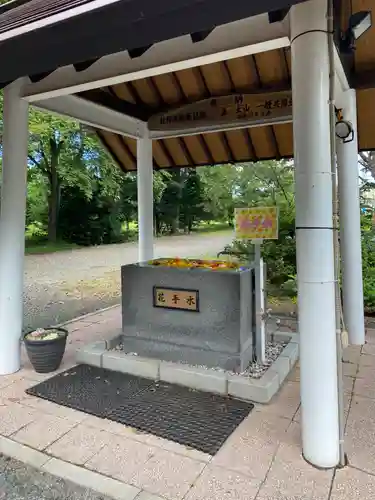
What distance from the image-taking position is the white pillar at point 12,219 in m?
3.31

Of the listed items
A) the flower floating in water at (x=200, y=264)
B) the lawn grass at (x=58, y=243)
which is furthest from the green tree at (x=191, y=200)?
the flower floating in water at (x=200, y=264)

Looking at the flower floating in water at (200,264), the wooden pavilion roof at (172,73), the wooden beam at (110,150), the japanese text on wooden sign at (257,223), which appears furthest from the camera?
the wooden beam at (110,150)

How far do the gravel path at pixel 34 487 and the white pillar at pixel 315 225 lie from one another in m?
1.28

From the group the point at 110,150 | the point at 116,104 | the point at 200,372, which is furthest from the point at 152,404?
the point at 110,150

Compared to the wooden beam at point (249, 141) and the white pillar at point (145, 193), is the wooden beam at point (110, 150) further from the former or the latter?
the wooden beam at point (249, 141)

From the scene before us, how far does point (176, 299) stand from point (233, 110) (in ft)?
7.93

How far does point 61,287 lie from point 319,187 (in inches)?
292

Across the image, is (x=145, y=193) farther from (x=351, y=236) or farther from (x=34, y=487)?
(x=34, y=487)

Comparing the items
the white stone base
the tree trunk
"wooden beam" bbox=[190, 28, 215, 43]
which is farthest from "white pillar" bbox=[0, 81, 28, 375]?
the tree trunk

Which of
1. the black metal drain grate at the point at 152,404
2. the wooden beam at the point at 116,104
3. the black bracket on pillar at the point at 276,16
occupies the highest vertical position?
the wooden beam at the point at 116,104

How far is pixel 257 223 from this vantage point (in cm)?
313

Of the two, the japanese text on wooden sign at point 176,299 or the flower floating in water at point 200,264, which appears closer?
the japanese text on wooden sign at point 176,299

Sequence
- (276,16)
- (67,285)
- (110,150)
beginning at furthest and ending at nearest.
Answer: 1. (67,285)
2. (110,150)
3. (276,16)

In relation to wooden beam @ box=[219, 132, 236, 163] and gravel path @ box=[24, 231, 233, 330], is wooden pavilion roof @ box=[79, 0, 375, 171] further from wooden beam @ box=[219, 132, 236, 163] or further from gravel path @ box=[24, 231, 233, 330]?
gravel path @ box=[24, 231, 233, 330]
